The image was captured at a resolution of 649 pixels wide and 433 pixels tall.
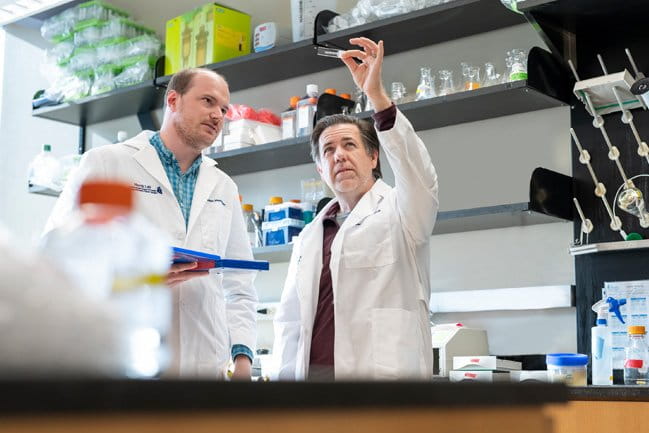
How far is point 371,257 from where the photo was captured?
246cm

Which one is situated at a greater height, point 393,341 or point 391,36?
point 391,36

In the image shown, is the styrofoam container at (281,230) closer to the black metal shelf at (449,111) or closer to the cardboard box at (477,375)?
the black metal shelf at (449,111)

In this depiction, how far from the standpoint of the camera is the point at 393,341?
7.78ft

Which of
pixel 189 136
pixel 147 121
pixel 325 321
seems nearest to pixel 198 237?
pixel 189 136

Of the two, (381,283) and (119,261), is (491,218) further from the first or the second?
(119,261)

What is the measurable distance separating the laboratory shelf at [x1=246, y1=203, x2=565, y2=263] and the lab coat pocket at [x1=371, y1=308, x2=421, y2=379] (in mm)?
785

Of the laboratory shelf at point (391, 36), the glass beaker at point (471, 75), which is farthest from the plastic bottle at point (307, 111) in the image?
the glass beaker at point (471, 75)

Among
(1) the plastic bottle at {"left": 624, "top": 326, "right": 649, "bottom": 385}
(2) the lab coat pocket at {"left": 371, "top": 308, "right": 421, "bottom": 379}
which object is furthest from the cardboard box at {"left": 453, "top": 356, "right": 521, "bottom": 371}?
(2) the lab coat pocket at {"left": 371, "top": 308, "right": 421, "bottom": 379}

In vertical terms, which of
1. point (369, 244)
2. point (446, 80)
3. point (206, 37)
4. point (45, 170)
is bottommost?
point (369, 244)

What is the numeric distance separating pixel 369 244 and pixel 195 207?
1.79 feet

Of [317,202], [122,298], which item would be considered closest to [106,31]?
[317,202]

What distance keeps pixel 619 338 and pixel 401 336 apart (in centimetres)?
96

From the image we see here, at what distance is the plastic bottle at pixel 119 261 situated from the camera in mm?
615

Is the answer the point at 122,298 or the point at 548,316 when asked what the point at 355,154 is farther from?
the point at 122,298
